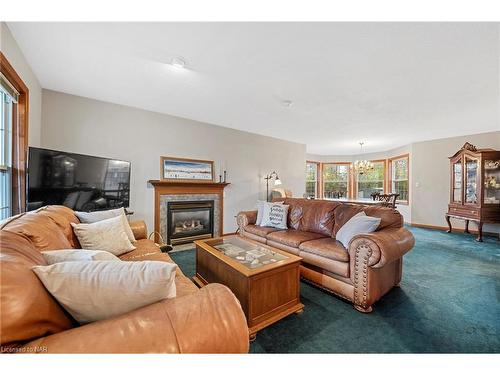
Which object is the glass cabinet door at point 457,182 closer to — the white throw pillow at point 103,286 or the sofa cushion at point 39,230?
the white throw pillow at point 103,286

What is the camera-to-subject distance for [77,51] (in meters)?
2.05

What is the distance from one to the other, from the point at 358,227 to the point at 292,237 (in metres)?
0.78

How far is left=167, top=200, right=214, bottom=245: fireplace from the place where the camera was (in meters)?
3.94

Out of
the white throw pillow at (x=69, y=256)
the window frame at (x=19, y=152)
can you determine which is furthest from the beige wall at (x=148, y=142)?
the white throw pillow at (x=69, y=256)

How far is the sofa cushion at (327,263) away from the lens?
204cm

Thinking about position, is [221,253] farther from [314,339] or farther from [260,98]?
[260,98]

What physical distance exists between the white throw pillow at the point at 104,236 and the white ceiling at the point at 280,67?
1.64 meters

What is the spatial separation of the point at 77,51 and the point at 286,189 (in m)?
4.86

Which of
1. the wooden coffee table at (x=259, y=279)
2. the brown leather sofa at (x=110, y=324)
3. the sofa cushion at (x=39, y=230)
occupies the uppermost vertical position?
the sofa cushion at (x=39, y=230)

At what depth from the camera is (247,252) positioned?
2.17m

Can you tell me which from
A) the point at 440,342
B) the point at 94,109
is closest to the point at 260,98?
the point at 94,109

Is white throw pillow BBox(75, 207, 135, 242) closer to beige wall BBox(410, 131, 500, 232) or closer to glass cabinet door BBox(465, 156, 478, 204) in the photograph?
glass cabinet door BBox(465, 156, 478, 204)

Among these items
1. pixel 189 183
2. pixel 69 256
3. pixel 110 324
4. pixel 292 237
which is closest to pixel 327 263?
pixel 292 237

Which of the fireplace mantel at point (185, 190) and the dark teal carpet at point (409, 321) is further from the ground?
the fireplace mantel at point (185, 190)
